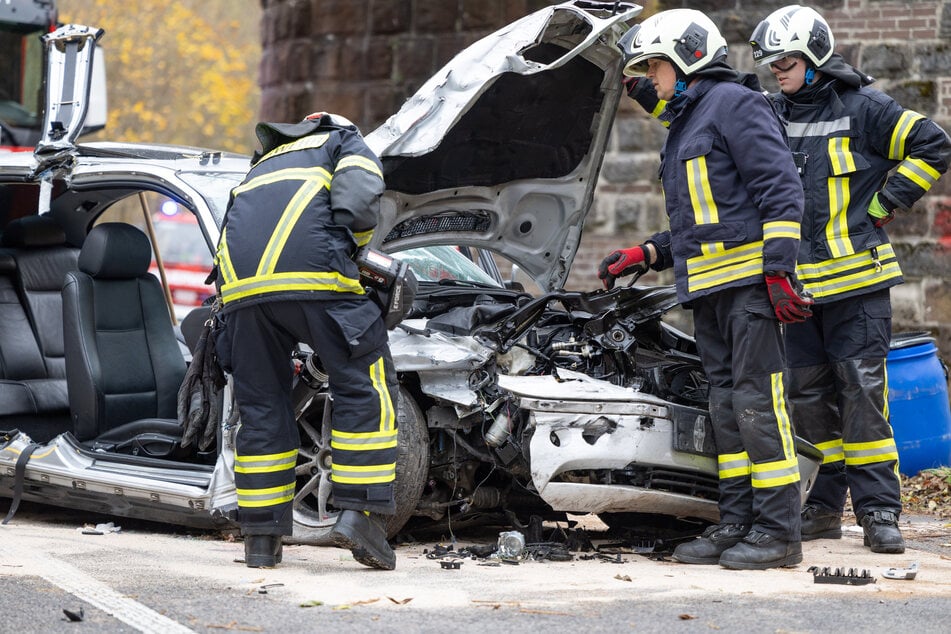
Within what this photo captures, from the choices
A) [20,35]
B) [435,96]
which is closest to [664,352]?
[435,96]

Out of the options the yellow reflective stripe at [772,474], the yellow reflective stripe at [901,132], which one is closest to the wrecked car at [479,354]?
the yellow reflective stripe at [772,474]

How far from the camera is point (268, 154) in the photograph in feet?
19.4

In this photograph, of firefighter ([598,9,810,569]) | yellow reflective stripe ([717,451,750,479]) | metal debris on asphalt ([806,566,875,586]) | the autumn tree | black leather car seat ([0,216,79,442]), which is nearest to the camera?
metal debris on asphalt ([806,566,875,586])

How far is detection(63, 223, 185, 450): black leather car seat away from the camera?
709 centimetres

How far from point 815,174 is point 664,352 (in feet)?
3.65

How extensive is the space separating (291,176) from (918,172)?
9.36 feet

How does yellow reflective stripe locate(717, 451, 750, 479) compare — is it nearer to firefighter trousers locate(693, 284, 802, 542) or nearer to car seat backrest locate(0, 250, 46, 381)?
firefighter trousers locate(693, 284, 802, 542)

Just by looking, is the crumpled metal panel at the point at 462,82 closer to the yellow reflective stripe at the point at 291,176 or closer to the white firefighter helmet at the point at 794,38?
the yellow reflective stripe at the point at 291,176

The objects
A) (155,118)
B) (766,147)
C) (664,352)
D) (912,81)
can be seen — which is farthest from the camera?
(155,118)

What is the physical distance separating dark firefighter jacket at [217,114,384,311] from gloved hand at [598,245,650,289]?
135cm

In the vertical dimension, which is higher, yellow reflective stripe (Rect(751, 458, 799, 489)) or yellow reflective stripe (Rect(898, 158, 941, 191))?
yellow reflective stripe (Rect(898, 158, 941, 191))

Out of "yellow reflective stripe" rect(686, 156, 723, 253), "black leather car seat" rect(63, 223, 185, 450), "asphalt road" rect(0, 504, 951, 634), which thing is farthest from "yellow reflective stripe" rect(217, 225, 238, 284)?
"yellow reflective stripe" rect(686, 156, 723, 253)

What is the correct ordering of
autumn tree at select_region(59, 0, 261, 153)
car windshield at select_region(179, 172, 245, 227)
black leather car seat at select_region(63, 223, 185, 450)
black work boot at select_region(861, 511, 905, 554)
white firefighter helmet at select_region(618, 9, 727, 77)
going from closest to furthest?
white firefighter helmet at select_region(618, 9, 727, 77) → black work boot at select_region(861, 511, 905, 554) → car windshield at select_region(179, 172, 245, 227) → black leather car seat at select_region(63, 223, 185, 450) → autumn tree at select_region(59, 0, 261, 153)

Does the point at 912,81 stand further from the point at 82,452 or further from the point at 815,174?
the point at 82,452
